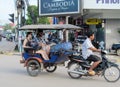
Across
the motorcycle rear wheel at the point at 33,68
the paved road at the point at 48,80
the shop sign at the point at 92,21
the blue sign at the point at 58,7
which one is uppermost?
the blue sign at the point at 58,7

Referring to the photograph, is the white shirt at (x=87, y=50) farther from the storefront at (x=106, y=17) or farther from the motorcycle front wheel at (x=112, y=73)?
the storefront at (x=106, y=17)

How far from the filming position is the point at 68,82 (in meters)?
12.0

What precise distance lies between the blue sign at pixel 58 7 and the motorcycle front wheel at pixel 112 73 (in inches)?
733

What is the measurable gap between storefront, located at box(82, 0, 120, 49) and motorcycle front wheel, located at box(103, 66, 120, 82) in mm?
17968

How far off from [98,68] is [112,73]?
0.49 meters

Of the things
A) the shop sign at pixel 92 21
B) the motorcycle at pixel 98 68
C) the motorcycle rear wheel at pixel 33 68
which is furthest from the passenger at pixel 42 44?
the shop sign at pixel 92 21

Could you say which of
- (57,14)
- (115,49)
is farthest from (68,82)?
(57,14)

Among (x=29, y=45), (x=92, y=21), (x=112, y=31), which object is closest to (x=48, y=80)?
(x=29, y=45)

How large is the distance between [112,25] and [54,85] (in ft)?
68.9

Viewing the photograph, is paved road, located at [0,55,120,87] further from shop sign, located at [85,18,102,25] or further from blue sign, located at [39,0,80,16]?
shop sign, located at [85,18,102,25]

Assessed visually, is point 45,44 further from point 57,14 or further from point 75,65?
point 57,14

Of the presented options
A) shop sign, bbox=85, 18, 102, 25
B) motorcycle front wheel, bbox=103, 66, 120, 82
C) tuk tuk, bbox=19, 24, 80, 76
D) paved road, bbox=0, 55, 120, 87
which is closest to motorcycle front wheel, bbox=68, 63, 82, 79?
paved road, bbox=0, 55, 120, 87

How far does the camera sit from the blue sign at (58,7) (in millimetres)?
31094

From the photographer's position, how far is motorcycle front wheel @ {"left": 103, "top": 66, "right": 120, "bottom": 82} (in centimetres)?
1200
